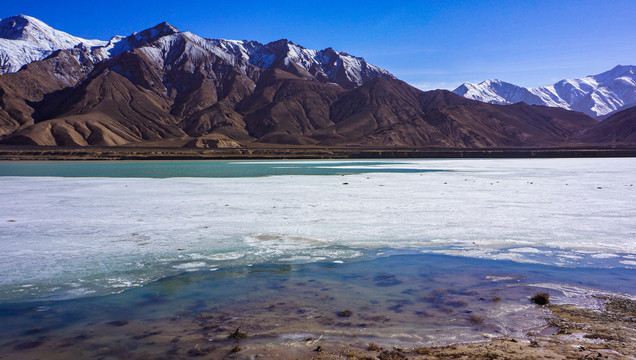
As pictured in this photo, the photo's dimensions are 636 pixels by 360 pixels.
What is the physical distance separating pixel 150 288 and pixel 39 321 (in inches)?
54.9

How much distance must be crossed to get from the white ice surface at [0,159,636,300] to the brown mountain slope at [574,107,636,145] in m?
122

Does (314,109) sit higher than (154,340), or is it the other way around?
(314,109)

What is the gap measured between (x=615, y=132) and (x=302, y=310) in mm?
Answer: 141891

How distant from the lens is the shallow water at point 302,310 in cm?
438

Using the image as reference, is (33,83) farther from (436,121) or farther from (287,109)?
(436,121)

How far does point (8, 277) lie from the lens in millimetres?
6391

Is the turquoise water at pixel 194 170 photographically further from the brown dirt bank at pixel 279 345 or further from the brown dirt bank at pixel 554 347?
the brown dirt bank at pixel 554 347

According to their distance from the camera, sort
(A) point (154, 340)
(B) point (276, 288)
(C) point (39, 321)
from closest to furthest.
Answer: (A) point (154, 340) < (C) point (39, 321) < (B) point (276, 288)

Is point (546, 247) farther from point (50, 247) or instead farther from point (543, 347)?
point (50, 247)

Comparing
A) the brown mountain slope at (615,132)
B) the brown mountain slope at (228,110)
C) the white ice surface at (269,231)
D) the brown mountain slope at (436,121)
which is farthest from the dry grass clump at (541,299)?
the brown mountain slope at (615,132)

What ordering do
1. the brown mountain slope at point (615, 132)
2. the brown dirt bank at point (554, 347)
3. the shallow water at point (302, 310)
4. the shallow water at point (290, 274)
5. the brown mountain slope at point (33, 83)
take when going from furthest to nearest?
1. the brown mountain slope at point (33, 83)
2. the brown mountain slope at point (615, 132)
3. the shallow water at point (290, 274)
4. the shallow water at point (302, 310)
5. the brown dirt bank at point (554, 347)

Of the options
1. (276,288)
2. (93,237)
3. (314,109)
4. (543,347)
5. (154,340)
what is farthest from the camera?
(314,109)

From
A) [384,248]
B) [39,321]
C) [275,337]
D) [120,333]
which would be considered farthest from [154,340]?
[384,248]

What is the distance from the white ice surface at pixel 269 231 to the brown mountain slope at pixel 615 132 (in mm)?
121543
